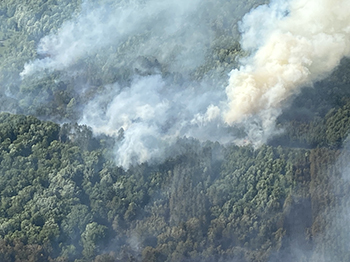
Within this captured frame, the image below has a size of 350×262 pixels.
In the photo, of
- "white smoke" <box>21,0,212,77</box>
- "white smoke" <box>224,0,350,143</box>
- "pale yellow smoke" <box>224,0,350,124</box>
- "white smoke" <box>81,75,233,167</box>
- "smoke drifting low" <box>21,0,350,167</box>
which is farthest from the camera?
"white smoke" <box>21,0,212,77</box>

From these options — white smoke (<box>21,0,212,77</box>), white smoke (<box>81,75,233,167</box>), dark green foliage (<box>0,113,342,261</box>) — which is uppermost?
white smoke (<box>21,0,212,77</box>)

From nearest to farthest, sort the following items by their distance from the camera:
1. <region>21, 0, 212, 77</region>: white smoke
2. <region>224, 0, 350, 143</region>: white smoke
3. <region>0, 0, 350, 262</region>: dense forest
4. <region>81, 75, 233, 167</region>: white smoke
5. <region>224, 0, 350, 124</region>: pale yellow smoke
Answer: <region>0, 0, 350, 262</region>: dense forest, <region>81, 75, 233, 167</region>: white smoke, <region>224, 0, 350, 143</region>: white smoke, <region>224, 0, 350, 124</region>: pale yellow smoke, <region>21, 0, 212, 77</region>: white smoke

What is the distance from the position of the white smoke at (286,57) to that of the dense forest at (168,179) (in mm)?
1437

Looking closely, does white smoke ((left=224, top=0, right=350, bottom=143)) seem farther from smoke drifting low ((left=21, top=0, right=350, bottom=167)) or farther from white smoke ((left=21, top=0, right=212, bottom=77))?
white smoke ((left=21, top=0, right=212, bottom=77))

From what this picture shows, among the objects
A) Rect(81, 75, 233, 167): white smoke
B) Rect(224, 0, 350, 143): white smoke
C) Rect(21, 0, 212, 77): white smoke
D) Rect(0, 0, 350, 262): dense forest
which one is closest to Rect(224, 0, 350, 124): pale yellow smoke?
Rect(224, 0, 350, 143): white smoke

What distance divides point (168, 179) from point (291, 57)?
2016 cm

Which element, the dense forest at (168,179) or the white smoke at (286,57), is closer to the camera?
the dense forest at (168,179)

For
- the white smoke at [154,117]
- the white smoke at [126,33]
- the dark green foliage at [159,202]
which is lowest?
the dark green foliage at [159,202]

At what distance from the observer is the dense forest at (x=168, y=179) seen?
10231cm

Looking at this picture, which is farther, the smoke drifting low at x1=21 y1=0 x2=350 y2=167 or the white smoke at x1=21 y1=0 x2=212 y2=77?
the white smoke at x1=21 y1=0 x2=212 y2=77

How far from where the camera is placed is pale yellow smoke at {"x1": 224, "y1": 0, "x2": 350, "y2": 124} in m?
118

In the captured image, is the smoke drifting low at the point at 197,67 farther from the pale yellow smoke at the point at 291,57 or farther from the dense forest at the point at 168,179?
the dense forest at the point at 168,179

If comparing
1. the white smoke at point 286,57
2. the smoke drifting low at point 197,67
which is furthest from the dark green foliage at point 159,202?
the white smoke at point 286,57

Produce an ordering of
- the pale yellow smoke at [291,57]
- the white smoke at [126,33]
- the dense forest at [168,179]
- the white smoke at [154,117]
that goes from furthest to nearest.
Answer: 1. the white smoke at [126,33]
2. the pale yellow smoke at [291,57]
3. the white smoke at [154,117]
4. the dense forest at [168,179]
